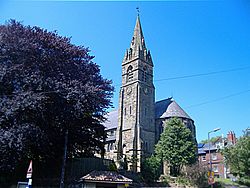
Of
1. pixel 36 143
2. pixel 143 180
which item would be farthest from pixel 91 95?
pixel 143 180

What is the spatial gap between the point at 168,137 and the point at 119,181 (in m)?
17.0

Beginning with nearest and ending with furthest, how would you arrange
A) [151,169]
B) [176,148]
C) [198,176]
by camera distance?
[198,176]
[151,169]
[176,148]

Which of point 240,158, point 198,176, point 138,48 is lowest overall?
point 198,176

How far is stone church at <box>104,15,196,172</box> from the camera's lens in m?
44.0

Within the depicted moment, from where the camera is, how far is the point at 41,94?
21.7m

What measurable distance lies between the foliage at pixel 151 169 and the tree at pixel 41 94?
15367 mm

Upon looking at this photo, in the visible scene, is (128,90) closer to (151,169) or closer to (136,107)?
(136,107)

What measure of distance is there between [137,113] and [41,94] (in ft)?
86.3

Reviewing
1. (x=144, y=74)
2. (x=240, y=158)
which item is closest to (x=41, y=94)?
(x=240, y=158)

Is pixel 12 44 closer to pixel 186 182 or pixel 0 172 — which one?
pixel 0 172

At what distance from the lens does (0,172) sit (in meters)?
21.6

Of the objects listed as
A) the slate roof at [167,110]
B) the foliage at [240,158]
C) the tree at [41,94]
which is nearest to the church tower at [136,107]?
the slate roof at [167,110]

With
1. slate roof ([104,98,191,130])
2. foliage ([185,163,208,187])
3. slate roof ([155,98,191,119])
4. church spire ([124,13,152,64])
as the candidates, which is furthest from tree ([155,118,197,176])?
church spire ([124,13,152,64])

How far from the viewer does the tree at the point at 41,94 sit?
2052 centimetres
